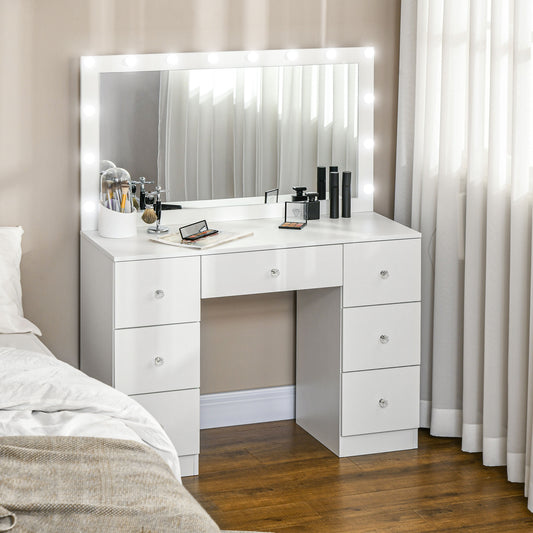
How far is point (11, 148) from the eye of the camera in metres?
3.33

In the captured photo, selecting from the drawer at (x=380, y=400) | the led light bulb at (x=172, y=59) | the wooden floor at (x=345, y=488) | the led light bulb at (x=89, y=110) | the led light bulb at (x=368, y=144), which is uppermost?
the led light bulb at (x=172, y=59)

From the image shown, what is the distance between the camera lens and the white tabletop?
3.17 m

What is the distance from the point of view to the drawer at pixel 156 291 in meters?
3.10

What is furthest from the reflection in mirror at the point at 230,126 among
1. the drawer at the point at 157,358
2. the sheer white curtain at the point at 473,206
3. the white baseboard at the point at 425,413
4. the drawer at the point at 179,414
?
the white baseboard at the point at 425,413

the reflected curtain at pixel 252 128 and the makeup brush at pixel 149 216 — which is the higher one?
the reflected curtain at pixel 252 128

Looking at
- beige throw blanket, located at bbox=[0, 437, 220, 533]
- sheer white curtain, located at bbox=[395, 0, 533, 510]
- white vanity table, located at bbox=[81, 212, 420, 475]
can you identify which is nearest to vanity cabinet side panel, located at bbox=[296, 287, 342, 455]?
white vanity table, located at bbox=[81, 212, 420, 475]

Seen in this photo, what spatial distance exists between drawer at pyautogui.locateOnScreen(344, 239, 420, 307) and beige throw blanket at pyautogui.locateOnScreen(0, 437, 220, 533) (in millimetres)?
1272

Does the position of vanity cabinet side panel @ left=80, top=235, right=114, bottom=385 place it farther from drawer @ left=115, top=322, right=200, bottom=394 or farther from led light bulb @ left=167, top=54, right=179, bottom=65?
led light bulb @ left=167, top=54, right=179, bottom=65

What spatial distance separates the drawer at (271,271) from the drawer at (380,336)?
0.17 m

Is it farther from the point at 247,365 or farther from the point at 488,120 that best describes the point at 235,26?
the point at 247,365

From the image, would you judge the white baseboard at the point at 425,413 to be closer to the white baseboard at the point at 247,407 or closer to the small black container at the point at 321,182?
the white baseboard at the point at 247,407

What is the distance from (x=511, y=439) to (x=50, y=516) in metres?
1.80

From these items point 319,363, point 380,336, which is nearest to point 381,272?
point 380,336

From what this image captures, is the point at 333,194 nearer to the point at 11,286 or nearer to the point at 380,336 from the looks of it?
the point at 380,336
